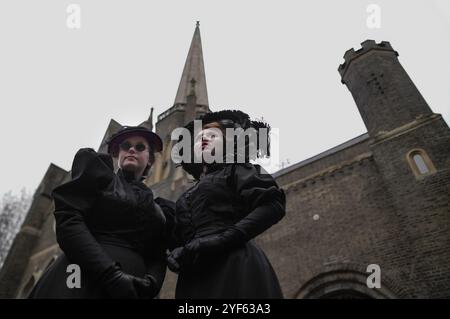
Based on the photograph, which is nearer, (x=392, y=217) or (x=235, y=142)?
(x=235, y=142)

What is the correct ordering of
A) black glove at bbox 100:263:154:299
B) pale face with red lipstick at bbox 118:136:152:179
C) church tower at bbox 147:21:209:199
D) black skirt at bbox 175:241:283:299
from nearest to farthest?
1. black glove at bbox 100:263:154:299
2. black skirt at bbox 175:241:283:299
3. pale face with red lipstick at bbox 118:136:152:179
4. church tower at bbox 147:21:209:199

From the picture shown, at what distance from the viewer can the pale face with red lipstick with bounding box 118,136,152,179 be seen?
7.88ft

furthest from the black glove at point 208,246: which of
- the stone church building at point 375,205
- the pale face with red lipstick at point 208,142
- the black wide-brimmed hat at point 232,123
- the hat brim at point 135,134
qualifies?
the stone church building at point 375,205

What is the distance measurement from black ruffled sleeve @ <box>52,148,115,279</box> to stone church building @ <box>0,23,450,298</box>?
24.7 ft

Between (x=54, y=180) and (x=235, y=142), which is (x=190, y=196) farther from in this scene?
(x=54, y=180)

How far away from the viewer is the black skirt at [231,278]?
5.42 feet

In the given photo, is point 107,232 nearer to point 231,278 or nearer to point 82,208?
point 82,208

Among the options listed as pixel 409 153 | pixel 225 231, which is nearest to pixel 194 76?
pixel 409 153

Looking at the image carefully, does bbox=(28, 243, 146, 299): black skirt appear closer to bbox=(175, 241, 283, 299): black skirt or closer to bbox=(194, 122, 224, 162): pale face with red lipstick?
bbox=(175, 241, 283, 299): black skirt

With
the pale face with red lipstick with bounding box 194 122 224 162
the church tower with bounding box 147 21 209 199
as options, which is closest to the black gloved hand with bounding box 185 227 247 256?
the pale face with red lipstick with bounding box 194 122 224 162

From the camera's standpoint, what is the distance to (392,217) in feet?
26.5
